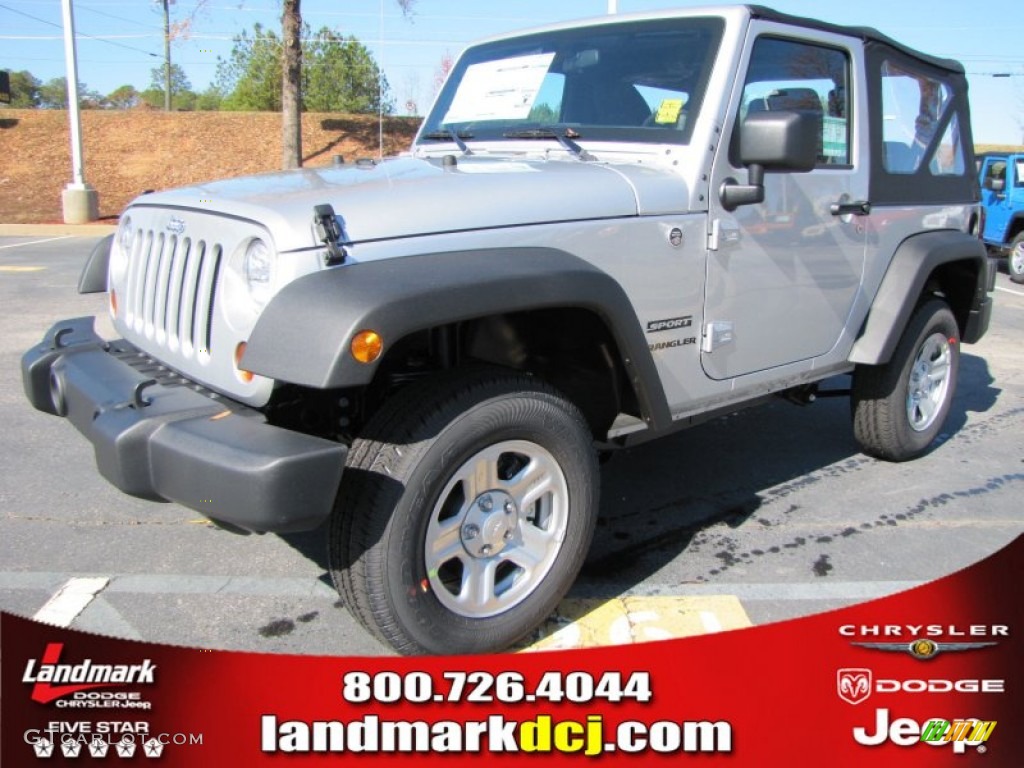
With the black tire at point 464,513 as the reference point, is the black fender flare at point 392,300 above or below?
above

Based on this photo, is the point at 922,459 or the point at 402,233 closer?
the point at 402,233

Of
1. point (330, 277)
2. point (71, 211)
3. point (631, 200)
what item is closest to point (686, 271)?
point (631, 200)

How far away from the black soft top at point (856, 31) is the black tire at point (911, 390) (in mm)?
1252

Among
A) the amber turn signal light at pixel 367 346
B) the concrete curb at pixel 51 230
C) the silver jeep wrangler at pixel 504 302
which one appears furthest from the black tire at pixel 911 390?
the concrete curb at pixel 51 230

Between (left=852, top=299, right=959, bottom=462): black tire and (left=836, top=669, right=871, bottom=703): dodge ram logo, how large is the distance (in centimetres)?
250

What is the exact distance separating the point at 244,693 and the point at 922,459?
3973 mm

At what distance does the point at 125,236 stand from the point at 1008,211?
43.4 ft

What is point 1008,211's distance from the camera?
13.0 metres

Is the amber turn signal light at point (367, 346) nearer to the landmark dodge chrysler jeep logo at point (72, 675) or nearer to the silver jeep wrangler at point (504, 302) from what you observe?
the silver jeep wrangler at point (504, 302)

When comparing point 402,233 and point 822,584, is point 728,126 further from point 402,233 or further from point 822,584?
Answer: point 822,584

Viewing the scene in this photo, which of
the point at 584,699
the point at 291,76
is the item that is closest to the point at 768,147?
the point at 584,699

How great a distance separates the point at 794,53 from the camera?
361cm

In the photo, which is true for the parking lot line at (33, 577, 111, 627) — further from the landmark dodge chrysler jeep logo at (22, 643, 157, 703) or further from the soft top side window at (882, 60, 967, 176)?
the soft top side window at (882, 60, 967, 176)

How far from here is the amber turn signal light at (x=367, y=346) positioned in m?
2.15
